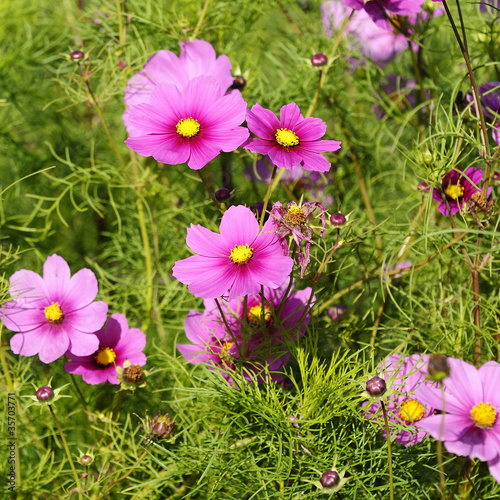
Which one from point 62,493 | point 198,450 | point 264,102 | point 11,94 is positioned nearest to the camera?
point 198,450

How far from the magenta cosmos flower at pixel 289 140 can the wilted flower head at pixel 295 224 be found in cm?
4

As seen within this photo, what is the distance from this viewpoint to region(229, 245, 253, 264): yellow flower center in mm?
537

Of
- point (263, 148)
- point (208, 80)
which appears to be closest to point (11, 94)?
point (208, 80)

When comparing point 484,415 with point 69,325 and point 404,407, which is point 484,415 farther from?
point 69,325

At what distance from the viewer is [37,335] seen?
675 millimetres

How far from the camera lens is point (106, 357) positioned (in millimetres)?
696

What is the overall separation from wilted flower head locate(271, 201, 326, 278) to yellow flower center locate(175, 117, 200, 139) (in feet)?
0.38

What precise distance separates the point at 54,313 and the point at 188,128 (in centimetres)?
28

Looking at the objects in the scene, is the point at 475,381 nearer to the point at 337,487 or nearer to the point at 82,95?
the point at 337,487

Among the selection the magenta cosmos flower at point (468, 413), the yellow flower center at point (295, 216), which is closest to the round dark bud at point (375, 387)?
the magenta cosmos flower at point (468, 413)

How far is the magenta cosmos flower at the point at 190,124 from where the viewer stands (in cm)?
52

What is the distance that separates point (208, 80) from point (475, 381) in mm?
386

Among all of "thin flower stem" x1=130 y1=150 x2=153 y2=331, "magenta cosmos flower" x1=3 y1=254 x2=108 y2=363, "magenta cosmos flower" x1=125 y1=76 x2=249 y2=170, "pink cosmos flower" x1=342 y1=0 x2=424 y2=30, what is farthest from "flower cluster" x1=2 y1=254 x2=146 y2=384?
"pink cosmos flower" x1=342 y1=0 x2=424 y2=30

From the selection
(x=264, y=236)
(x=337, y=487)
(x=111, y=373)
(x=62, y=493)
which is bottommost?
(x=62, y=493)
